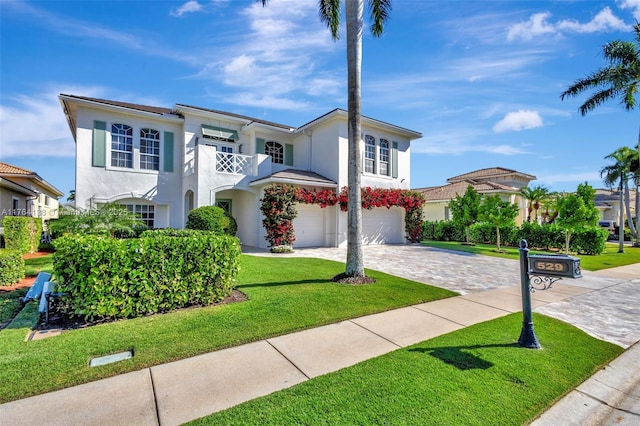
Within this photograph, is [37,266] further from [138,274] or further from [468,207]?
[468,207]

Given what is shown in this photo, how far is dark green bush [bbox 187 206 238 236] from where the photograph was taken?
13.0 m

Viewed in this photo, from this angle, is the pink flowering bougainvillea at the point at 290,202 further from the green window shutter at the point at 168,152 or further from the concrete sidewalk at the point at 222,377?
the concrete sidewalk at the point at 222,377

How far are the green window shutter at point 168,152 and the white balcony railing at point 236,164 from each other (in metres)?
2.74

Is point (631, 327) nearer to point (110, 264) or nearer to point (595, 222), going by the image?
point (110, 264)

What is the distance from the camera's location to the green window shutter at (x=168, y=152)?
1600 cm

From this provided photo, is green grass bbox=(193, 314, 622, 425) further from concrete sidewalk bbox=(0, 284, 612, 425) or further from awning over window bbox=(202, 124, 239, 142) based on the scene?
awning over window bbox=(202, 124, 239, 142)

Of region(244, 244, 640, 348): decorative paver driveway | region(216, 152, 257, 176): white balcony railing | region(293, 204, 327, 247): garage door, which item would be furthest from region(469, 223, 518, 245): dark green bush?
region(216, 152, 257, 176): white balcony railing

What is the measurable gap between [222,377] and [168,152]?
50.8ft

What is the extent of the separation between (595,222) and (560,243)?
83.0 inches

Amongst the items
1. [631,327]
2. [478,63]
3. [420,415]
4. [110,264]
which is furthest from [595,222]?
[110,264]

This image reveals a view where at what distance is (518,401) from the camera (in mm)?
3057

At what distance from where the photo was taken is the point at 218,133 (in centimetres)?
1678

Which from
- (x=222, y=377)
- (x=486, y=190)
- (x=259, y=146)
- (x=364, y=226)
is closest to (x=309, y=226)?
(x=364, y=226)

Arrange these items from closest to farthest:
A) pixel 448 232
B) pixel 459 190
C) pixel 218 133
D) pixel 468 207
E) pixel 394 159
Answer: pixel 218 133
pixel 394 159
pixel 468 207
pixel 448 232
pixel 459 190
